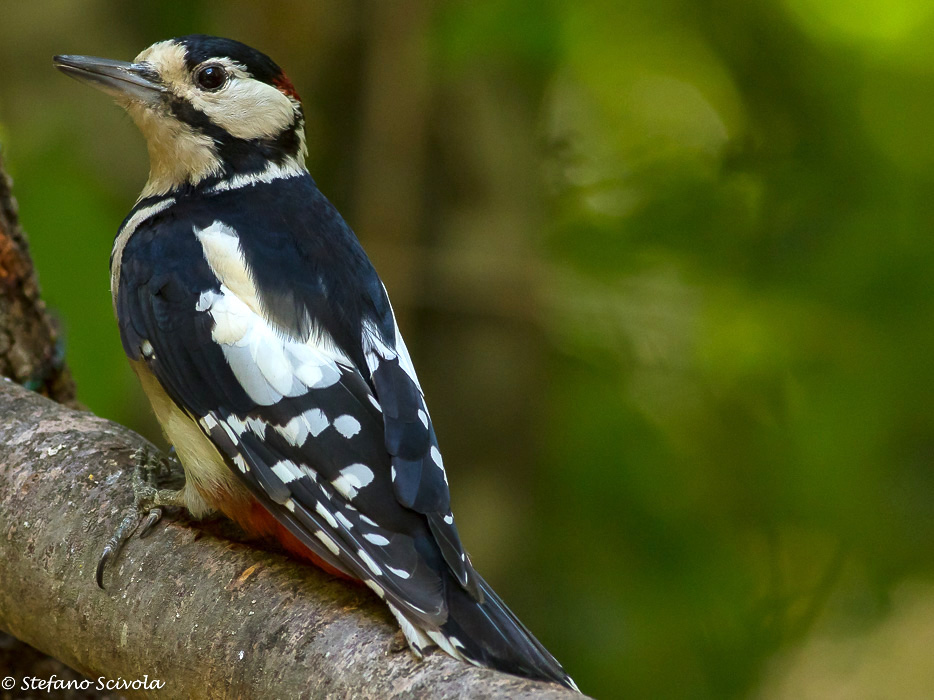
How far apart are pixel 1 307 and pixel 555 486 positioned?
167 cm

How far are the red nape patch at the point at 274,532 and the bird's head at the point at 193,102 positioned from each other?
0.83 metres

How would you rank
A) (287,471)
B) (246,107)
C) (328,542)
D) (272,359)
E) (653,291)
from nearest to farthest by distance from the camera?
(328,542), (287,471), (272,359), (246,107), (653,291)

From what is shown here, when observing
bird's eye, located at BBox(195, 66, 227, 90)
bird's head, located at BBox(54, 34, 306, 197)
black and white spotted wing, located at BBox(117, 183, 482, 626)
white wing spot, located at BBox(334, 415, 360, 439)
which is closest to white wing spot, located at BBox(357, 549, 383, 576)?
black and white spotted wing, located at BBox(117, 183, 482, 626)

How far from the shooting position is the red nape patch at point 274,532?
5.32ft

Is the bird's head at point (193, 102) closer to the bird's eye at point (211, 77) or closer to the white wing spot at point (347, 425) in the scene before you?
the bird's eye at point (211, 77)

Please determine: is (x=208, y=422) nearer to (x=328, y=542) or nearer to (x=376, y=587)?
(x=328, y=542)

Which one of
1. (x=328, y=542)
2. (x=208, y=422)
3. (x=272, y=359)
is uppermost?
(x=272, y=359)

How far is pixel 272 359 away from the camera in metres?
1.79

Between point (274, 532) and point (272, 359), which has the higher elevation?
point (272, 359)

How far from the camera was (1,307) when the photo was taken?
234cm

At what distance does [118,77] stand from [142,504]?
991 mm

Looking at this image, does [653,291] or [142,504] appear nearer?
[142,504]

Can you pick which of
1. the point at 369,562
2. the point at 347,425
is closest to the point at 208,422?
the point at 347,425

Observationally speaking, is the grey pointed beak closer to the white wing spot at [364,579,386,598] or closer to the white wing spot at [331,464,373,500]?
the white wing spot at [331,464,373,500]
